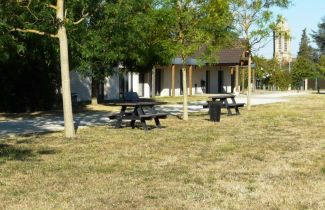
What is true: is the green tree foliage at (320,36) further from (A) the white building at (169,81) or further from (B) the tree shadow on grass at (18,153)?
(B) the tree shadow on grass at (18,153)

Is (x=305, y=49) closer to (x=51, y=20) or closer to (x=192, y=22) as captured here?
(x=192, y=22)

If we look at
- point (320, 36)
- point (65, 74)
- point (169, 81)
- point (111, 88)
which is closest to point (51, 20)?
point (65, 74)

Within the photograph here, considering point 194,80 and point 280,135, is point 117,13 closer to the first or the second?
point 280,135

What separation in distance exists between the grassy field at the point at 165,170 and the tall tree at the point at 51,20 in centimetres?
115

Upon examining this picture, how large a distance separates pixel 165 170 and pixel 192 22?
1014 centimetres

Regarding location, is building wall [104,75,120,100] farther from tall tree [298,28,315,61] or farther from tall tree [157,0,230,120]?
tall tree [298,28,315,61]

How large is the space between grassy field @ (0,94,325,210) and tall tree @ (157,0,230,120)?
4.26 m

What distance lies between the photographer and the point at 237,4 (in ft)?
73.6

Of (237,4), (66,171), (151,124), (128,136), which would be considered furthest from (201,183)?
(237,4)

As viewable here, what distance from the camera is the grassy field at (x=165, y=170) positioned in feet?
21.0

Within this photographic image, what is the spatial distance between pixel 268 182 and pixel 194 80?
36.2 meters

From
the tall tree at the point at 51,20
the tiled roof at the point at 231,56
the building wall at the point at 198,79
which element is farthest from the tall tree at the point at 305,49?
the tall tree at the point at 51,20

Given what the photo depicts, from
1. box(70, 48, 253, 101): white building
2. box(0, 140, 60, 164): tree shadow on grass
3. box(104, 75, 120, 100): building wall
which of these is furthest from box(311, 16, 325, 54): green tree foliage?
box(0, 140, 60, 164): tree shadow on grass

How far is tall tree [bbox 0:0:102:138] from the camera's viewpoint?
1259 centimetres
